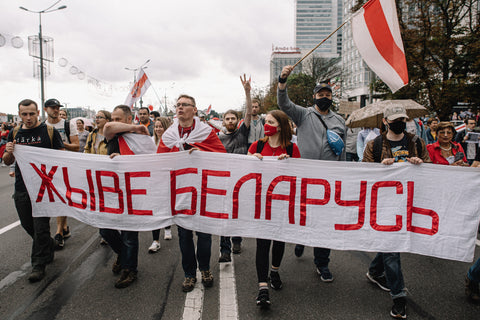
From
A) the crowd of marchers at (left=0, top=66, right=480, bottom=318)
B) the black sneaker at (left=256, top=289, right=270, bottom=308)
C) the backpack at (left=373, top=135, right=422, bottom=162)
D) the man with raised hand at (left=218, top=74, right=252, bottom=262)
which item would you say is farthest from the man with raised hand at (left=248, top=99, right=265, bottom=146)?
the black sneaker at (left=256, top=289, right=270, bottom=308)

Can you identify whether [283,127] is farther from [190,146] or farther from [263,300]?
[263,300]

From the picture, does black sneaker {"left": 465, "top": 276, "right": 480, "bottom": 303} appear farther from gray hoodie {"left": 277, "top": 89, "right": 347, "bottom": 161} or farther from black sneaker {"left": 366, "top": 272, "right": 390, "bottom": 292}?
gray hoodie {"left": 277, "top": 89, "right": 347, "bottom": 161}

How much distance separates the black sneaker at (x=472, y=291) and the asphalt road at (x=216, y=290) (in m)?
0.07

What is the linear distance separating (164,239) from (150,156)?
6.14 ft

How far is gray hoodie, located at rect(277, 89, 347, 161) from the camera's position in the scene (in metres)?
3.61

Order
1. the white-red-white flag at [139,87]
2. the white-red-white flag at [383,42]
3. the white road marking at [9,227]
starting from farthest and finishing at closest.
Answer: the white-red-white flag at [139,87] → the white road marking at [9,227] → the white-red-white flag at [383,42]

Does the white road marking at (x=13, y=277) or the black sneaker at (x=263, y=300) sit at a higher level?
the black sneaker at (x=263, y=300)

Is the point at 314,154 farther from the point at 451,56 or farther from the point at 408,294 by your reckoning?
the point at 451,56

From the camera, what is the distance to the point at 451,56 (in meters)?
16.8

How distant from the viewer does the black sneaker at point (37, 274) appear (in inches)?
137

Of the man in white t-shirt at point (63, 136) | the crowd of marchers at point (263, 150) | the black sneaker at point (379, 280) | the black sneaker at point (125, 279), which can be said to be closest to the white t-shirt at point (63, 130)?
the man in white t-shirt at point (63, 136)

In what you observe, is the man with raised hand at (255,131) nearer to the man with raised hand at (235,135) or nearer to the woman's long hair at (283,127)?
the man with raised hand at (235,135)

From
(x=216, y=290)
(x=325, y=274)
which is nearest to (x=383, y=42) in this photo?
(x=325, y=274)

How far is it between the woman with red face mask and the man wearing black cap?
0.29 m
